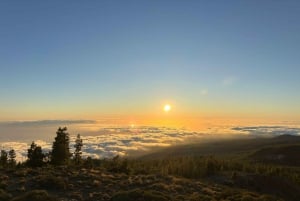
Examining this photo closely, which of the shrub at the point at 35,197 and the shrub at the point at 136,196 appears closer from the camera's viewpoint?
the shrub at the point at 35,197

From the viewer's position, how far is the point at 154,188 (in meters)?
50.6

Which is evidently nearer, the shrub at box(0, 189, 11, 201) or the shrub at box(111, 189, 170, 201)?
the shrub at box(0, 189, 11, 201)

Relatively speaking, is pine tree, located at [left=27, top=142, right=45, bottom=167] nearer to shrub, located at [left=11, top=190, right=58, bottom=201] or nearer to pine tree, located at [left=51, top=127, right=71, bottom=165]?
pine tree, located at [left=51, top=127, right=71, bottom=165]

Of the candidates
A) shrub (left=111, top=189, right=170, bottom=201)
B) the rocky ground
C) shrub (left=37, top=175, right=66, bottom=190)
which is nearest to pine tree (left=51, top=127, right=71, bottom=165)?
the rocky ground

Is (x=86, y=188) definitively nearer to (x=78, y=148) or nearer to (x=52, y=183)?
(x=52, y=183)

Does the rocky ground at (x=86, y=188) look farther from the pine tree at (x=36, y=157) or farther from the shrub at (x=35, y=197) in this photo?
the pine tree at (x=36, y=157)

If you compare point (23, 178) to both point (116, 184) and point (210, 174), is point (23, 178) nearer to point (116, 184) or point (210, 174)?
point (116, 184)

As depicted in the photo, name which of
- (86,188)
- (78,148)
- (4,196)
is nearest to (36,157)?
(78,148)

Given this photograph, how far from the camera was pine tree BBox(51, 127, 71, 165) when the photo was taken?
91.0m

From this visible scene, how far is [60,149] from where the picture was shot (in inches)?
3644

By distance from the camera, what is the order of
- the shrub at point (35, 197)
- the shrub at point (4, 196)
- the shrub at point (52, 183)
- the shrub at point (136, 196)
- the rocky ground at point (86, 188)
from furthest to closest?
1. the shrub at point (52, 183)
2. the rocky ground at point (86, 188)
3. the shrub at point (136, 196)
4. the shrub at point (4, 196)
5. the shrub at point (35, 197)

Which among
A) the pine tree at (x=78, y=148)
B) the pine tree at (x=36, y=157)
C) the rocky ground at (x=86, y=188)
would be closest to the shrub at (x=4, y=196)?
the rocky ground at (x=86, y=188)

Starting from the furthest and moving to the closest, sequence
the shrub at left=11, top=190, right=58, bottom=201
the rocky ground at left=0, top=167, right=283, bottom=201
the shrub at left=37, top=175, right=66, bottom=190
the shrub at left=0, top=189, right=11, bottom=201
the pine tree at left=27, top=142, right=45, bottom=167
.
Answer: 1. the pine tree at left=27, top=142, right=45, bottom=167
2. the shrub at left=37, top=175, right=66, bottom=190
3. the rocky ground at left=0, top=167, right=283, bottom=201
4. the shrub at left=0, top=189, right=11, bottom=201
5. the shrub at left=11, top=190, right=58, bottom=201

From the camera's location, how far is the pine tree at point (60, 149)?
91019 mm
